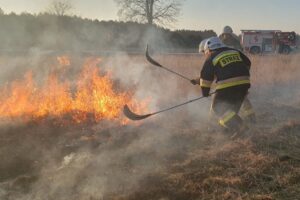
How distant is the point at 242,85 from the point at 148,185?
2.66m

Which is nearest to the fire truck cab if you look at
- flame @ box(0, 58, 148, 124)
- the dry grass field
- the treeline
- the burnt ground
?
the treeline

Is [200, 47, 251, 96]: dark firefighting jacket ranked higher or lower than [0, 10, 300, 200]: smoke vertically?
higher

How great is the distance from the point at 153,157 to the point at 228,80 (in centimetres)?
191

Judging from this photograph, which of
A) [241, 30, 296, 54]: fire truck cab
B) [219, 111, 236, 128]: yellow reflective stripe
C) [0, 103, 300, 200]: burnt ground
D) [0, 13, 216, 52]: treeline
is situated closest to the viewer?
[0, 103, 300, 200]: burnt ground

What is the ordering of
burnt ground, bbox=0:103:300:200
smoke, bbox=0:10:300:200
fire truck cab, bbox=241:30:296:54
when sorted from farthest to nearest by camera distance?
fire truck cab, bbox=241:30:296:54
smoke, bbox=0:10:300:200
burnt ground, bbox=0:103:300:200

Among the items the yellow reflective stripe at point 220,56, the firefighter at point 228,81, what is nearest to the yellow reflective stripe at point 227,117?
the firefighter at point 228,81

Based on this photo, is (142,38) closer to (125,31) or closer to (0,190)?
(125,31)

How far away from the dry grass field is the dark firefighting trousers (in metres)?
0.32

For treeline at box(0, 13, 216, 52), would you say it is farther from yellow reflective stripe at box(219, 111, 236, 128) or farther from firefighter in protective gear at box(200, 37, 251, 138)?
yellow reflective stripe at box(219, 111, 236, 128)

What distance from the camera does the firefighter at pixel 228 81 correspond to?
6.62 metres

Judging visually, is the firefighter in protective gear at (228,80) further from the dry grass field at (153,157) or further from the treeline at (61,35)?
the treeline at (61,35)

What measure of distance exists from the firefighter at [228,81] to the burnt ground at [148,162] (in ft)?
1.19

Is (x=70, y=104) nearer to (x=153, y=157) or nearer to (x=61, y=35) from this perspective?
(x=153, y=157)

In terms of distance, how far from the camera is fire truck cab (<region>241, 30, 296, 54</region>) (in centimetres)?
3362
